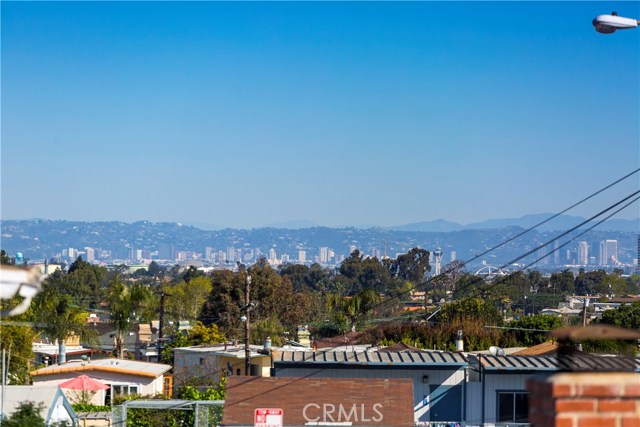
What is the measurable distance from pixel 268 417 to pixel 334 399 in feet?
5.09

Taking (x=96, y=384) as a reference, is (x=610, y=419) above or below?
above

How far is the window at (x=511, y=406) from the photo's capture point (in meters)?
30.5

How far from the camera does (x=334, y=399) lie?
Answer: 24.4 m

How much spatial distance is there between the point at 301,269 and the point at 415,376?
533 ft

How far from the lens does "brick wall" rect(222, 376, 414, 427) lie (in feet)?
79.4

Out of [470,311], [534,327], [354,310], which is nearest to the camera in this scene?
[534,327]

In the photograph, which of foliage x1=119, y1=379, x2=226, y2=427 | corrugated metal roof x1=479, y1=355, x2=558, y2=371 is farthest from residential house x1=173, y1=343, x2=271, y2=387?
corrugated metal roof x1=479, y1=355, x2=558, y2=371

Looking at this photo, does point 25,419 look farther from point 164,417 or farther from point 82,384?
point 82,384

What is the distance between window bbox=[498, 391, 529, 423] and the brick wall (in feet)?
22.4

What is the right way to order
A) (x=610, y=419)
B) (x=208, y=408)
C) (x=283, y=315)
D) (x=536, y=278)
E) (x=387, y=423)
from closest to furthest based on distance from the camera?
1. (x=610, y=419)
2. (x=387, y=423)
3. (x=208, y=408)
4. (x=283, y=315)
5. (x=536, y=278)

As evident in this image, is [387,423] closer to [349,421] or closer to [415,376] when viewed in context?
[349,421]

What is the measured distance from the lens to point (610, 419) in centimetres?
545

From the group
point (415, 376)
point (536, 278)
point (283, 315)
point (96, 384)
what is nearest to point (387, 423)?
point (415, 376)

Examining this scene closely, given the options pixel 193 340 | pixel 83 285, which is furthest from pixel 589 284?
pixel 193 340
